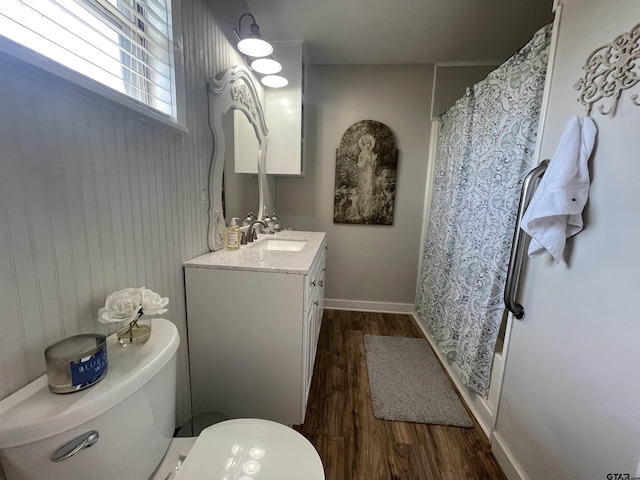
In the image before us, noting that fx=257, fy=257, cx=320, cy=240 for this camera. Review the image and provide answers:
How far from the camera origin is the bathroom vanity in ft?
4.09

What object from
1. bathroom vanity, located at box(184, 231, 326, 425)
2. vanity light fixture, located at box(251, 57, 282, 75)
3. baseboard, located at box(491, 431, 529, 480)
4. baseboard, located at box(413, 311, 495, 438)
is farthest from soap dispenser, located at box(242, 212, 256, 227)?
baseboard, located at box(491, 431, 529, 480)

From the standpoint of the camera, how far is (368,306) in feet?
9.73

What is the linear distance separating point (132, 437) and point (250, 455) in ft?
1.10

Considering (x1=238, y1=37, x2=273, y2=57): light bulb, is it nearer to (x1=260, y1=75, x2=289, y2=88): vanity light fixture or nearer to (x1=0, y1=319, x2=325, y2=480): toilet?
(x1=260, y1=75, x2=289, y2=88): vanity light fixture

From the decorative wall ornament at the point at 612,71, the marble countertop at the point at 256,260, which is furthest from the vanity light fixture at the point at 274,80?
the decorative wall ornament at the point at 612,71

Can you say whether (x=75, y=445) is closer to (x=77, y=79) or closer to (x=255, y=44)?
(x=77, y=79)

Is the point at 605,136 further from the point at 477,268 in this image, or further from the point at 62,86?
the point at 62,86

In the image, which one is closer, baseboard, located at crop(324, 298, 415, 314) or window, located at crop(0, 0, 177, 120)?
window, located at crop(0, 0, 177, 120)

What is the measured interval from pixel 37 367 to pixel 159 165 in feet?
2.45

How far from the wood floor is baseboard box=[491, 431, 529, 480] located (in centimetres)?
3

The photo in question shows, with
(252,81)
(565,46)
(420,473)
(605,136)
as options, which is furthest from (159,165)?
(420,473)

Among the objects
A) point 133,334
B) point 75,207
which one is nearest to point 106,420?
point 133,334

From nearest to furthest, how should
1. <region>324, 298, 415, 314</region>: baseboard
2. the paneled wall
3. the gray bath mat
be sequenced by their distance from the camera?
the paneled wall
the gray bath mat
<region>324, 298, 415, 314</region>: baseboard

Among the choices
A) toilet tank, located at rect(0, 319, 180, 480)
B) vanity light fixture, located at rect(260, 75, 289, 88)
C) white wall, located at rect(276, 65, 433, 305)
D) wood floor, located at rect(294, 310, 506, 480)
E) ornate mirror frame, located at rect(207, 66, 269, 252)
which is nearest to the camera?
toilet tank, located at rect(0, 319, 180, 480)
